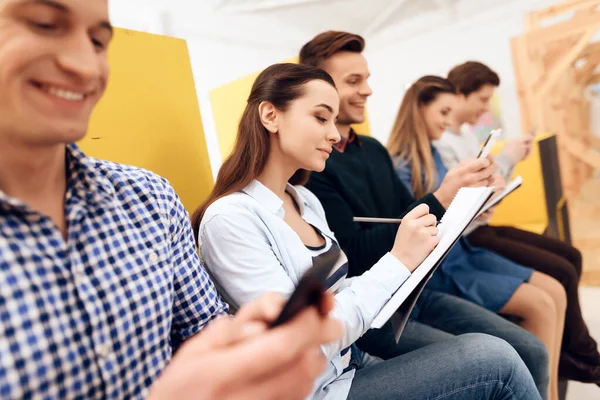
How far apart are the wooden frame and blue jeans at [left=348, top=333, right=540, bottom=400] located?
2895mm

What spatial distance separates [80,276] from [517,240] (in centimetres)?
170

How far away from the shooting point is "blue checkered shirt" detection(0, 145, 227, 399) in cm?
40

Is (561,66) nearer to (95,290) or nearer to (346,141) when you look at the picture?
(346,141)

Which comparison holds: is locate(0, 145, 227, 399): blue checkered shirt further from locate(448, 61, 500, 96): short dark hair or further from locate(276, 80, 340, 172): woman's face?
locate(448, 61, 500, 96): short dark hair

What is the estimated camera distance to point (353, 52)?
130 cm

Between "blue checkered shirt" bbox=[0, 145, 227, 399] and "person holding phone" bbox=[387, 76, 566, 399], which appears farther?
"person holding phone" bbox=[387, 76, 566, 399]

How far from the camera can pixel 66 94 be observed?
0.42m

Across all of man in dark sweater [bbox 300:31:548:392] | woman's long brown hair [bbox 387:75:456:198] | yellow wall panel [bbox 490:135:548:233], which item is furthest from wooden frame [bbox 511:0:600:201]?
man in dark sweater [bbox 300:31:548:392]

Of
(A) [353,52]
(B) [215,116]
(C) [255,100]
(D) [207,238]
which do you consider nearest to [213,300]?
(D) [207,238]

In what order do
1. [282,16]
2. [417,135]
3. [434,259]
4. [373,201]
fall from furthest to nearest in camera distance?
[282,16]
[417,135]
[373,201]
[434,259]

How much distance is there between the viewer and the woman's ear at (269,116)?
3.04 ft

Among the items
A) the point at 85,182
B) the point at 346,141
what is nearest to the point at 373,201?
the point at 346,141

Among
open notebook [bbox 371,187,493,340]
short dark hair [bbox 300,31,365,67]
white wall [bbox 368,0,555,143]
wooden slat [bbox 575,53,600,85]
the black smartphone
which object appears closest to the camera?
the black smartphone

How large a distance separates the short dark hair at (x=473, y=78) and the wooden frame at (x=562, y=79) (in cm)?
150
